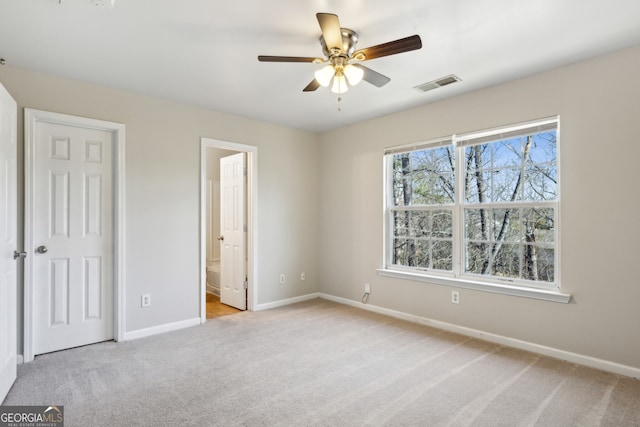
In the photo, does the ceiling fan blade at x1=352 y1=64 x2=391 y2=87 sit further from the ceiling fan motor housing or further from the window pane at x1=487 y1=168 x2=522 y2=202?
the window pane at x1=487 y1=168 x2=522 y2=202

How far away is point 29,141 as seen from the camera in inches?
115

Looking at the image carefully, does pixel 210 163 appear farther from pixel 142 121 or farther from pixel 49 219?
pixel 49 219

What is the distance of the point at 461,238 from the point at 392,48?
2314mm

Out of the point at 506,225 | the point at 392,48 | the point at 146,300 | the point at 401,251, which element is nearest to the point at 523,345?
the point at 506,225

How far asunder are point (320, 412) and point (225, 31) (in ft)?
8.46

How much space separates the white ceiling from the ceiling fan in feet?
0.45

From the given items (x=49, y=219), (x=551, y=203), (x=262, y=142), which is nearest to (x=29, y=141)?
(x=49, y=219)

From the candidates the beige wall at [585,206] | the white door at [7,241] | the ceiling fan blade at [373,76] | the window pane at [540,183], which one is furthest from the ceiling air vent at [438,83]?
the white door at [7,241]

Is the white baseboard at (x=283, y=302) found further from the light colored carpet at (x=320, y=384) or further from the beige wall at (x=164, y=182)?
the light colored carpet at (x=320, y=384)

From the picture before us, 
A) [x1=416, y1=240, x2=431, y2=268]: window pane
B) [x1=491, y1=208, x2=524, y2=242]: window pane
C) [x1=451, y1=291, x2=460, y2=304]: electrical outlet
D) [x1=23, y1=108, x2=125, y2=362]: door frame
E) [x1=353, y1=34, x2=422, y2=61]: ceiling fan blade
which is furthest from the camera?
[x1=416, y1=240, x2=431, y2=268]: window pane

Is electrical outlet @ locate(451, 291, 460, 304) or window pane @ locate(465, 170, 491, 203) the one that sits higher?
window pane @ locate(465, 170, 491, 203)

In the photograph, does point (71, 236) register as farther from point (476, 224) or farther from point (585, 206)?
point (585, 206)

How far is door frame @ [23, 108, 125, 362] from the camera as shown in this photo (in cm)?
291

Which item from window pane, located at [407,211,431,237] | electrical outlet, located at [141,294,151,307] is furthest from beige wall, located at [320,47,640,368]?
electrical outlet, located at [141,294,151,307]
